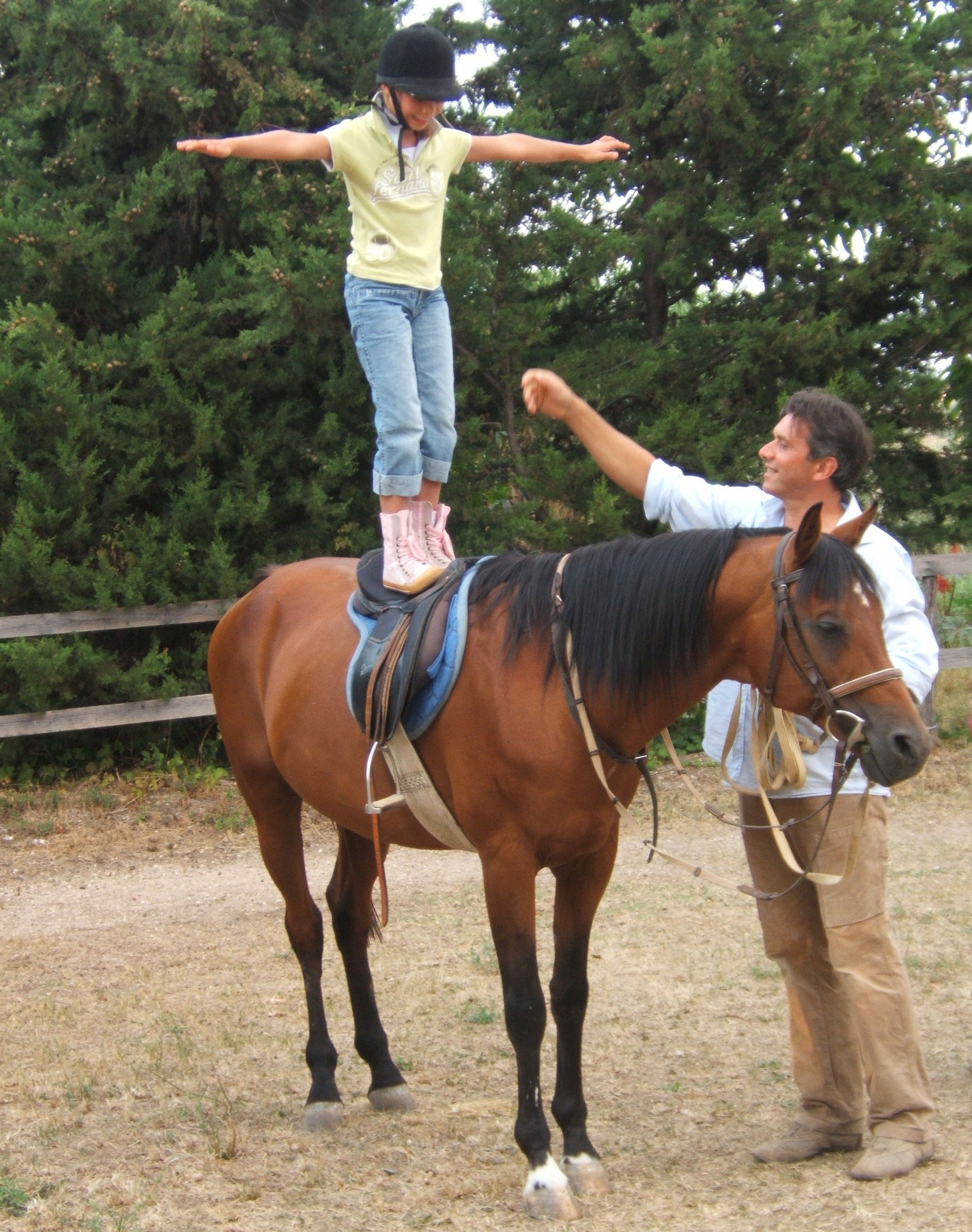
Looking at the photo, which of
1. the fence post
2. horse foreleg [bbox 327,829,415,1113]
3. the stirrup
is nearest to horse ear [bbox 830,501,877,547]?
the stirrup

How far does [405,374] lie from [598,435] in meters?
0.68

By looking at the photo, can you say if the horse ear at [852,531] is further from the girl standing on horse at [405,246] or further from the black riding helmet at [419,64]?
the black riding helmet at [419,64]

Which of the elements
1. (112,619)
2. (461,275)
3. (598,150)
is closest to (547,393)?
(598,150)

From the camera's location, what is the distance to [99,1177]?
11.5ft

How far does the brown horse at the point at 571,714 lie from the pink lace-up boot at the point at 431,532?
34cm

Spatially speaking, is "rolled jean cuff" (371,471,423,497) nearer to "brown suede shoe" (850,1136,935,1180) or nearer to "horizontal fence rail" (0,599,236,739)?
"brown suede shoe" (850,1136,935,1180)

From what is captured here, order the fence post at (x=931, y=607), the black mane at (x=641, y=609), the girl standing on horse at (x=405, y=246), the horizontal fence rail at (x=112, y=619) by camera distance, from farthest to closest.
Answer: the fence post at (x=931, y=607) → the horizontal fence rail at (x=112, y=619) → the girl standing on horse at (x=405, y=246) → the black mane at (x=641, y=609)

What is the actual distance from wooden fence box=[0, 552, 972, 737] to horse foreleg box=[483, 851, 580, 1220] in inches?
211

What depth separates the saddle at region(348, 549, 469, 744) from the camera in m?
3.45

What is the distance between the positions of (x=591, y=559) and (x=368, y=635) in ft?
2.52

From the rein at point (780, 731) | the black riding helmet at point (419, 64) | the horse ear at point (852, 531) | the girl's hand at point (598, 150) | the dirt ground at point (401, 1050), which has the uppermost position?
the black riding helmet at point (419, 64)

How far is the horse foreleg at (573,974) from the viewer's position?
11.3 ft

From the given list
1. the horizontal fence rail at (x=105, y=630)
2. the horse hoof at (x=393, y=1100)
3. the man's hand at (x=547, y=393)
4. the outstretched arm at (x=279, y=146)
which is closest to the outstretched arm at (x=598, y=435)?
the man's hand at (x=547, y=393)

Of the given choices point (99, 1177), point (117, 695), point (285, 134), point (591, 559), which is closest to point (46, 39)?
point (117, 695)
